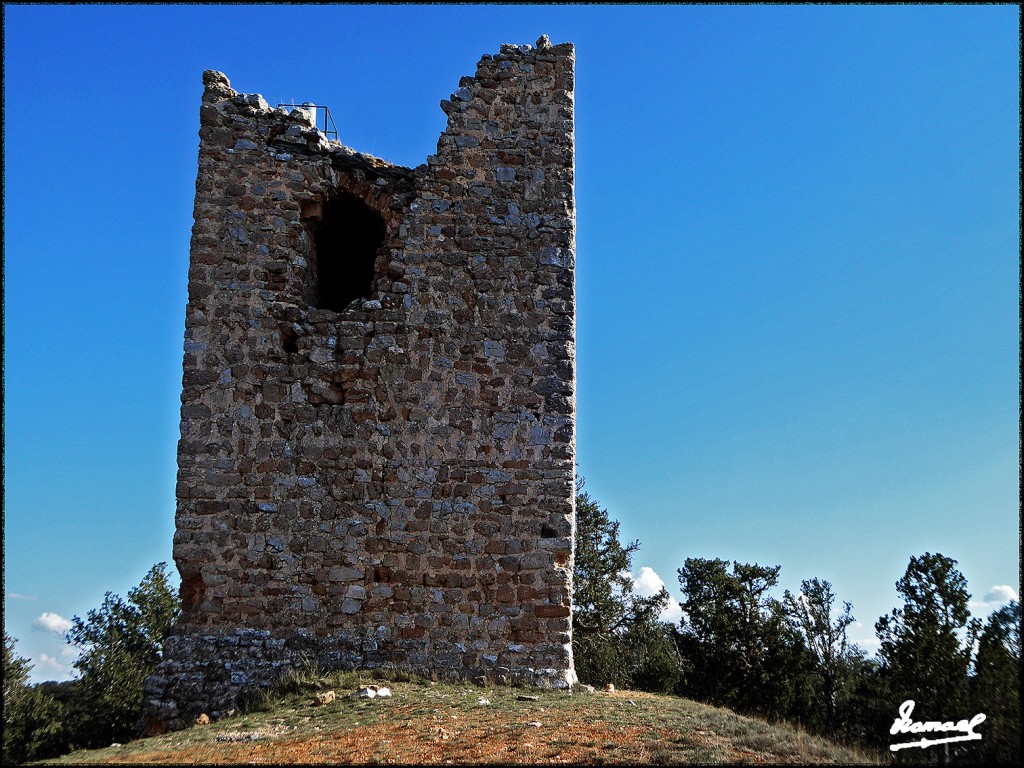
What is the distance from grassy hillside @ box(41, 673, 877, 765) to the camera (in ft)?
19.8

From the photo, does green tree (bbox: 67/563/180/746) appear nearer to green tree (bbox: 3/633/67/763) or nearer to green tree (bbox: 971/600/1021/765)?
green tree (bbox: 3/633/67/763)

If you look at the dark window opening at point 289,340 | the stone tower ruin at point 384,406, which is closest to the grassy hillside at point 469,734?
the stone tower ruin at point 384,406

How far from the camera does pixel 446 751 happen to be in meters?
6.22

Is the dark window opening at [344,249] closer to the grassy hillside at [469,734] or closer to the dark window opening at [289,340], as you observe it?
the dark window opening at [289,340]

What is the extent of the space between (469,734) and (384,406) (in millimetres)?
3799

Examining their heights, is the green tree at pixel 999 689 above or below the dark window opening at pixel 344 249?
below

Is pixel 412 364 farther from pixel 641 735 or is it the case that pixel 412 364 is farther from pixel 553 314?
pixel 641 735

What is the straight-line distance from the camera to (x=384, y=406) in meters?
9.27

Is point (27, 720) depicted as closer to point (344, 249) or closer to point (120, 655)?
point (120, 655)

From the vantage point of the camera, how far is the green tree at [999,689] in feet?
18.4

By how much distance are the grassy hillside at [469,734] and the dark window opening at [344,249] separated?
472 cm

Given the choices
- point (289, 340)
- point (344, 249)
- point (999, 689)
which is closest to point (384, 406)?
point (289, 340)

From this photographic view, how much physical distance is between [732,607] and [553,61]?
29.7 ft

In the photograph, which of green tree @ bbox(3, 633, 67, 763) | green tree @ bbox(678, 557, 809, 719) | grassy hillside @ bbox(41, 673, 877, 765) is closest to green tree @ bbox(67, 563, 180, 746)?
green tree @ bbox(3, 633, 67, 763)
